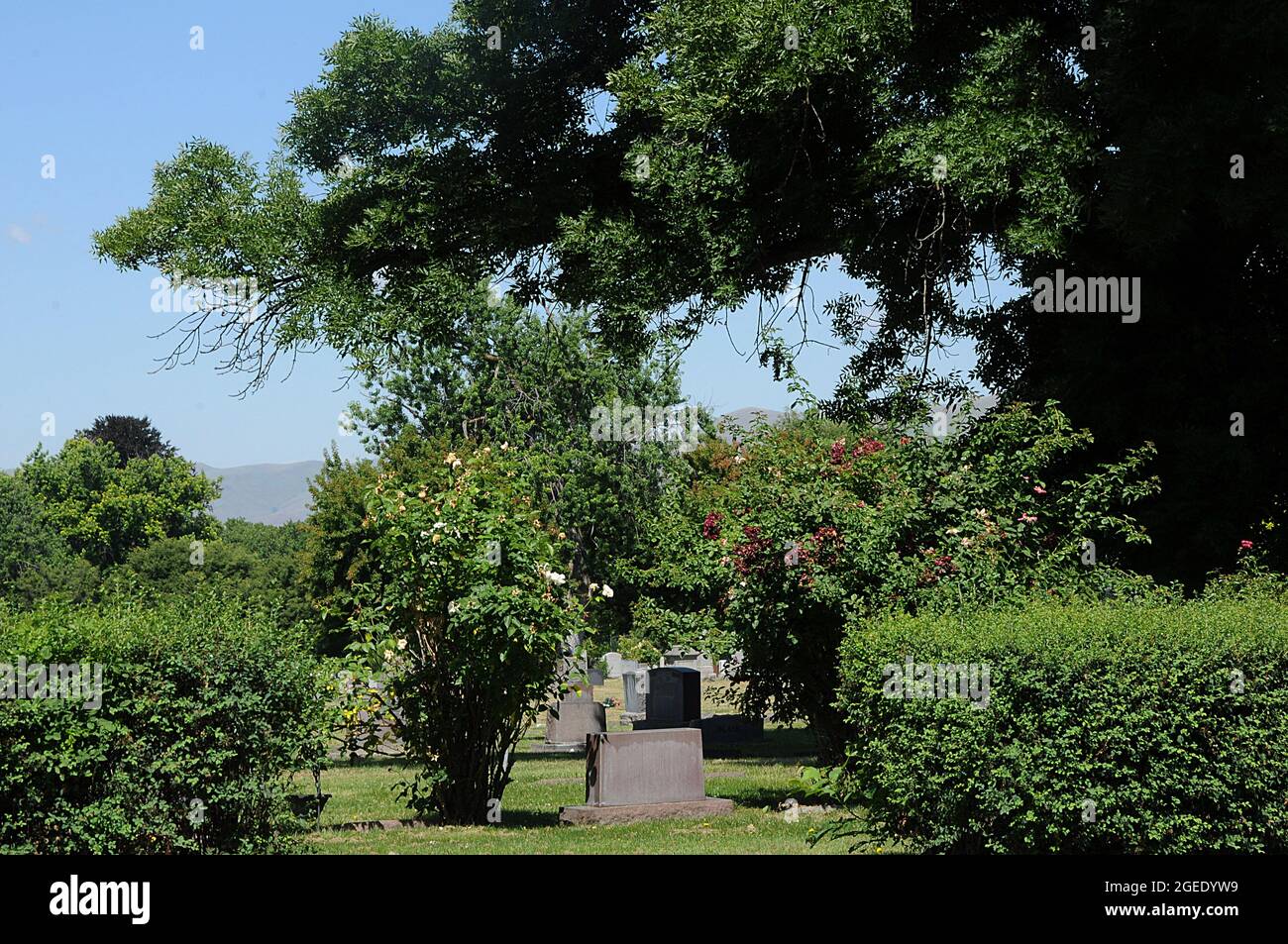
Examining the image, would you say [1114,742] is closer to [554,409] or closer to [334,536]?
[334,536]

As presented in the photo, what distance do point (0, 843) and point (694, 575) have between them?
914cm

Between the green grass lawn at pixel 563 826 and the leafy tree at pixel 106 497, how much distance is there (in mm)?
72931

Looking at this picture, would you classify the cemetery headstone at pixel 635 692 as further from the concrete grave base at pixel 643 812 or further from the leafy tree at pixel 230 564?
the concrete grave base at pixel 643 812

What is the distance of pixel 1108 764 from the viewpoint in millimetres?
7340

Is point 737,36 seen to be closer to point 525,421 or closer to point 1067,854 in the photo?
point 1067,854

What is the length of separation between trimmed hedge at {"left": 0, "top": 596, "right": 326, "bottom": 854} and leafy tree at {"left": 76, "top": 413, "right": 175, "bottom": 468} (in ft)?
290

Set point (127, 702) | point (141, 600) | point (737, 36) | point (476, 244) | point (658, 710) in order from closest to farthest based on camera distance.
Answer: point (127, 702) < point (141, 600) < point (737, 36) < point (476, 244) < point (658, 710)

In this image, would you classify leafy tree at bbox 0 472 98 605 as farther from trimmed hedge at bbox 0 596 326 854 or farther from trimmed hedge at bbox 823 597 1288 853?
trimmed hedge at bbox 823 597 1288 853

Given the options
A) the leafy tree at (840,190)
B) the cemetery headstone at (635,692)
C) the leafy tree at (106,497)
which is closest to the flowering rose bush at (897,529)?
the leafy tree at (840,190)

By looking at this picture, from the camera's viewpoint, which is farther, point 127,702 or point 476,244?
point 476,244

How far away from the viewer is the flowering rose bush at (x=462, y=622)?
1179cm

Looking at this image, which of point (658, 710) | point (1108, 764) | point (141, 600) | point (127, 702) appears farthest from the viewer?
point (658, 710)
